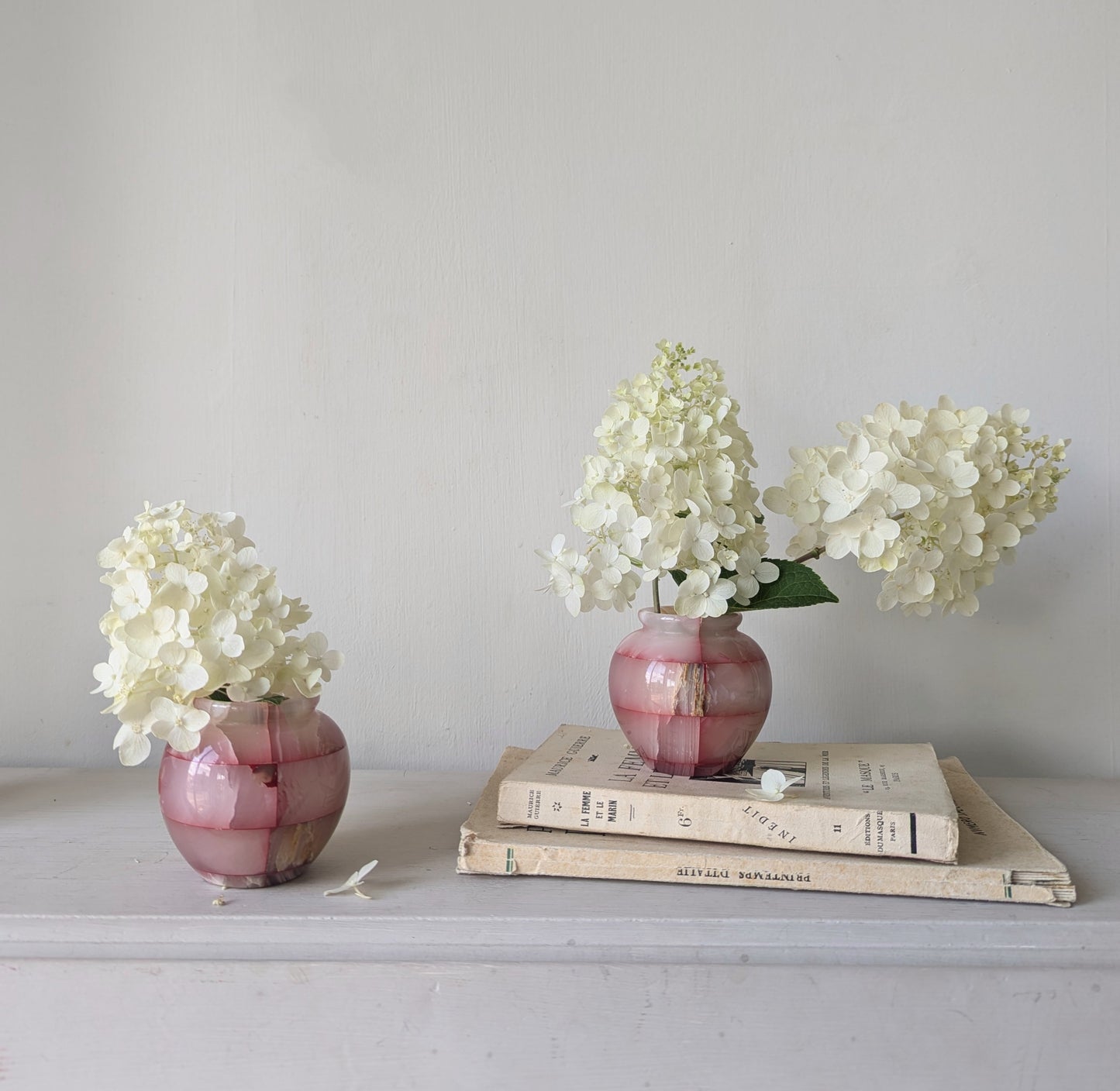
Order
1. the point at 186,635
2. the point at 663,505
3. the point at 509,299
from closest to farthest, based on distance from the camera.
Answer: the point at 186,635 → the point at 663,505 → the point at 509,299

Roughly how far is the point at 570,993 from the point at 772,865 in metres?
0.16

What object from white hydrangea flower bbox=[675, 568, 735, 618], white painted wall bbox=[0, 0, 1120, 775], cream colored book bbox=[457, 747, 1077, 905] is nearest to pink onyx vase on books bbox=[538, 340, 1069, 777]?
white hydrangea flower bbox=[675, 568, 735, 618]

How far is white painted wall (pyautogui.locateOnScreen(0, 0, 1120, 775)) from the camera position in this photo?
962 millimetres

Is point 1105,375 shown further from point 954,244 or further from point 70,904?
point 70,904

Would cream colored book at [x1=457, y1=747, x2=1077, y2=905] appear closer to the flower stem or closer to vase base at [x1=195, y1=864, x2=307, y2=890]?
vase base at [x1=195, y1=864, x2=307, y2=890]

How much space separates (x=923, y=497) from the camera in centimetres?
72

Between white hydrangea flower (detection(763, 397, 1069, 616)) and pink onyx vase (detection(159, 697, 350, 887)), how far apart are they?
420mm

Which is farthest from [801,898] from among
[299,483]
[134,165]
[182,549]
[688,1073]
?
[134,165]

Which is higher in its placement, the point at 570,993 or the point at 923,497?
the point at 923,497

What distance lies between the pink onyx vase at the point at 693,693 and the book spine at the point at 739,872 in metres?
0.10

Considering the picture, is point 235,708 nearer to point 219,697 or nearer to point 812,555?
point 219,697

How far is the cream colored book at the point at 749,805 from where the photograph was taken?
2.08ft

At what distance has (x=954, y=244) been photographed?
965 mm

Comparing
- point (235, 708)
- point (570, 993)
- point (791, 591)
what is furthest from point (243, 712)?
point (791, 591)
